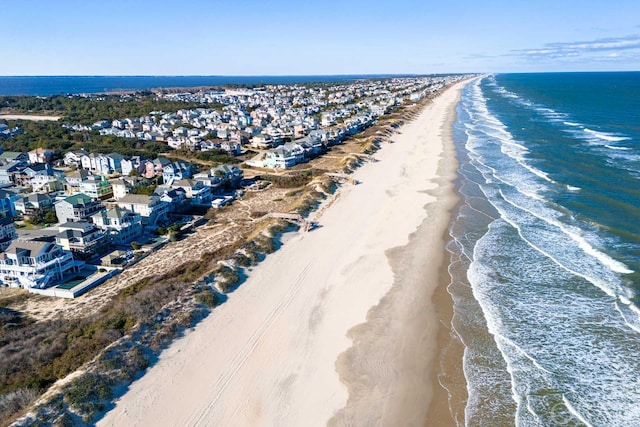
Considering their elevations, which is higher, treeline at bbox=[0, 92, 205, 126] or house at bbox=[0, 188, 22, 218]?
treeline at bbox=[0, 92, 205, 126]

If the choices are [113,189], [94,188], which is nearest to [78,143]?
[94,188]

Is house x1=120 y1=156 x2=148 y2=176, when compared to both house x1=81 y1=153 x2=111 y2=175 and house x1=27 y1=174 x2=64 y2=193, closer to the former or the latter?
house x1=81 y1=153 x2=111 y2=175

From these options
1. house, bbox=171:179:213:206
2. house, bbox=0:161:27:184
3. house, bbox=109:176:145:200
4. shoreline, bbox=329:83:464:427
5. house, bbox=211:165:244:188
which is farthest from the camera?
house, bbox=0:161:27:184

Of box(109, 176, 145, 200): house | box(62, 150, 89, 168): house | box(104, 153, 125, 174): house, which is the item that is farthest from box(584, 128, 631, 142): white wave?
box(62, 150, 89, 168): house

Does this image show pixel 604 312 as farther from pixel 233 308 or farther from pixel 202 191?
pixel 202 191

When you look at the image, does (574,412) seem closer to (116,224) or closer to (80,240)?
(80,240)

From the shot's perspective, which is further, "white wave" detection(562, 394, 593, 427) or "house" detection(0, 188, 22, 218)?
"house" detection(0, 188, 22, 218)
